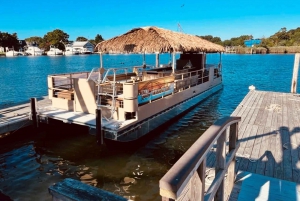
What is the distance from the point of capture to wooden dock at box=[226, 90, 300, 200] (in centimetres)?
430

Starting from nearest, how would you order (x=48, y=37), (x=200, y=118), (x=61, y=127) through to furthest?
1. (x=61, y=127)
2. (x=200, y=118)
3. (x=48, y=37)

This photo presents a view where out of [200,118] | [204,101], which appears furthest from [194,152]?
[204,101]

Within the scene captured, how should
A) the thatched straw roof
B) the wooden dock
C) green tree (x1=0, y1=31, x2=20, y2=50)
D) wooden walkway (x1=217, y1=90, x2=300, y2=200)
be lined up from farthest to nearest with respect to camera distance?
green tree (x1=0, y1=31, x2=20, y2=50) → the thatched straw roof → wooden walkway (x1=217, y1=90, x2=300, y2=200) → the wooden dock

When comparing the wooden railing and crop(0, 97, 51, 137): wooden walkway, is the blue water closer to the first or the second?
crop(0, 97, 51, 137): wooden walkway

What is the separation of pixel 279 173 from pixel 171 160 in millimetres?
3373

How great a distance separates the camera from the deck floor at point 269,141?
4.50 m

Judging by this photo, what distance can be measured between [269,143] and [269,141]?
0.16 m

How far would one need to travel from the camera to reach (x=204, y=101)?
50.2 feet

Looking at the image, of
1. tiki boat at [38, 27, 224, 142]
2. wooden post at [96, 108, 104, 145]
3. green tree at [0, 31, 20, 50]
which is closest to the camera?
wooden post at [96, 108, 104, 145]

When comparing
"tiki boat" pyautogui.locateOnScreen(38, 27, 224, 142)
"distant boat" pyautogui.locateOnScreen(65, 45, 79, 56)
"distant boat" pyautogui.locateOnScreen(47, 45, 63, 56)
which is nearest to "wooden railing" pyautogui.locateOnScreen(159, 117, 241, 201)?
"tiki boat" pyautogui.locateOnScreen(38, 27, 224, 142)

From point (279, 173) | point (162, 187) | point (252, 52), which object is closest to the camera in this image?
point (162, 187)

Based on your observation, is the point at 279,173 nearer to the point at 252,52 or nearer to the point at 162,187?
the point at 162,187

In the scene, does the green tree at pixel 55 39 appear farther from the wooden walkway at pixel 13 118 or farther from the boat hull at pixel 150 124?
the boat hull at pixel 150 124

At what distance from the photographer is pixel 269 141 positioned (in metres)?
5.95
